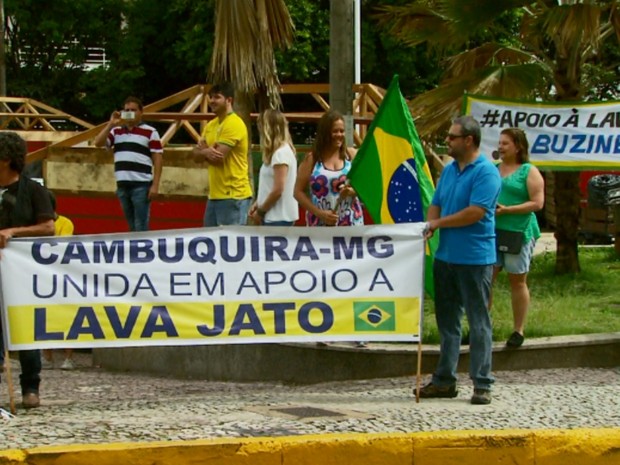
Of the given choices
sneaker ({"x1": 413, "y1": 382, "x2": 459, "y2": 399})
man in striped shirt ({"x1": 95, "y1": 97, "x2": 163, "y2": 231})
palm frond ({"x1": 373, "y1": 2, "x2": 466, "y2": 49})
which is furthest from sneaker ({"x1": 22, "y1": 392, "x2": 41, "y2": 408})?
palm frond ({"x1": 373, "y1": 2, "x2": 466, "y2": 49})

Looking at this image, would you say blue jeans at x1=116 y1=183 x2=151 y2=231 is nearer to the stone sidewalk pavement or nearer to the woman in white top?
the woman in white top

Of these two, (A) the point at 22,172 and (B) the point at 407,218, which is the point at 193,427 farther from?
(B) the point at 407,218

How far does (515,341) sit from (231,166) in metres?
2.90

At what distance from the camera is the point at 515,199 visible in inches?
386

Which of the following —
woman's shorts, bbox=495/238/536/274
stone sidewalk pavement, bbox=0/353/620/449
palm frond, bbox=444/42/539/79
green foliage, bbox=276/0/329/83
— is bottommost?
stone sidewalk pavement, bbox=0/353/620/449

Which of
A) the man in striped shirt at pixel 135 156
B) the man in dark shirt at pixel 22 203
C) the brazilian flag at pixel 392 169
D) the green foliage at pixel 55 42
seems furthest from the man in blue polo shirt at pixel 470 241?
the green foliage at pixel 55 42

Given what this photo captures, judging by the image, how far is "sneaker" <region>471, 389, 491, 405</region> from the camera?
818cm

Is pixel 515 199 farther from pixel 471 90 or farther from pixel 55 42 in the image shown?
pixel 55 42

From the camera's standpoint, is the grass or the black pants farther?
the grass

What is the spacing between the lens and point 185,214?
50.5 ft

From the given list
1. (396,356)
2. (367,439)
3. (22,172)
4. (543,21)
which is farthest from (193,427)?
(543,21)

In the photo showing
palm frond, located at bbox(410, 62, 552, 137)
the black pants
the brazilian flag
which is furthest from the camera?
palm frond, located at bbox(410, 62, 552, 137)

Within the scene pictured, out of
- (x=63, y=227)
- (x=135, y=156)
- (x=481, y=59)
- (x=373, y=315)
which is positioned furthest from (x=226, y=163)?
(x=481, y=59)

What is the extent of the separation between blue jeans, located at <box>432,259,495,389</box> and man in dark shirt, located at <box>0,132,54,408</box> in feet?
8.19
